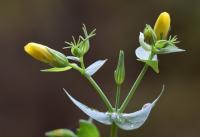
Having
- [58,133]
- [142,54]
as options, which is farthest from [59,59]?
[58,133]

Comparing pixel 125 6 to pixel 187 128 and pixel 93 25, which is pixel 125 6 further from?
pixel 187 128

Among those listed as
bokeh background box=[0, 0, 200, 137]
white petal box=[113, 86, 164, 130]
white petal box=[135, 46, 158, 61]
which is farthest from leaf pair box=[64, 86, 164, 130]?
bokeh background box=[0, 0, 200, 137]

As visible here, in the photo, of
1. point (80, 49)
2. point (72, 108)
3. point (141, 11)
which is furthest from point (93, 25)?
point (80, 49)

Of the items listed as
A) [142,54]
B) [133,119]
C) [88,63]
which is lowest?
[88,63]

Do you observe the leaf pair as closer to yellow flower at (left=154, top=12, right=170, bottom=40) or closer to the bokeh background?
yellow flower at (left=154, top=12, right=170, bottom=40)

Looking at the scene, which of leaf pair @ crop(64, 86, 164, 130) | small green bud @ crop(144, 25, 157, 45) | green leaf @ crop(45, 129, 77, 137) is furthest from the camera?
small green bud @ crop(144, 25, 157, 45)

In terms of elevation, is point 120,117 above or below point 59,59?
below

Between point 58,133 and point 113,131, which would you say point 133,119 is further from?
point 58,133
